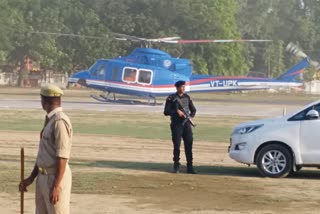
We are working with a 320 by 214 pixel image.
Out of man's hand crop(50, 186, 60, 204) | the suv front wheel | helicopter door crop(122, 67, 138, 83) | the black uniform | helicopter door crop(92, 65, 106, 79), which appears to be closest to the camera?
man's hand crop(50, 186, 60, 204)

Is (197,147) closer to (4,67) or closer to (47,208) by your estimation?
(47,208)

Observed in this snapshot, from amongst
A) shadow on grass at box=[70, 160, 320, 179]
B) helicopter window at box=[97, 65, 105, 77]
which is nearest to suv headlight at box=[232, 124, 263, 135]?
shadow on grass at box=[70, 160, 320, 179]

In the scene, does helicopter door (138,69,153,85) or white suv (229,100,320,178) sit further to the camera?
helicopter door (138,69,153,85)

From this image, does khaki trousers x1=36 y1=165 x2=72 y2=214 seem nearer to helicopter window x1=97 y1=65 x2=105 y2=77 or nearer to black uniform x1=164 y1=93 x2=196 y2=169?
black uniform x1=164 y1=93 x2=196 y2=169

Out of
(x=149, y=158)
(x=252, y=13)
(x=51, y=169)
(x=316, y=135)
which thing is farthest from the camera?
(x=252, y=13)

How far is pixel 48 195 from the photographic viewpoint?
890cm

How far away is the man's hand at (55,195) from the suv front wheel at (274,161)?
9.59m

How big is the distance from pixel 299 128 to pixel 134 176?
3.25 meters

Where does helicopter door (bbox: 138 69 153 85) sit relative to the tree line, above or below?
below

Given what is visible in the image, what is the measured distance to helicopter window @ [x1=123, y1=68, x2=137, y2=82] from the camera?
177 feet

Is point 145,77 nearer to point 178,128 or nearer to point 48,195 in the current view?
point 178,128

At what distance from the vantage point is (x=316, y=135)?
17.7 meters

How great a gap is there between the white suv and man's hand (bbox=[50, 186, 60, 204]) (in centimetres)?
959

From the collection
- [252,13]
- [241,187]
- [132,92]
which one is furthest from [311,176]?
[252,13]
